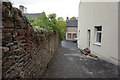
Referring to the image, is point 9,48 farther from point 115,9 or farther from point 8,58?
point 115,9

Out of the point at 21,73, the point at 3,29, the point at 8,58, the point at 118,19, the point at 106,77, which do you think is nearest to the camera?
the point at 3,29

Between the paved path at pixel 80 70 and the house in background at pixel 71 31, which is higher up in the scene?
the house in background at pixel 71 31

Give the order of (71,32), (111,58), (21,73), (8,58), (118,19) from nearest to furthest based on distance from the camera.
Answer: (8,58)
(21,73)
(118,19)
(111,58)
(71,32)

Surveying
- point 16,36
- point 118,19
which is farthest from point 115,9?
point 16,36

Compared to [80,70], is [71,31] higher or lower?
higher

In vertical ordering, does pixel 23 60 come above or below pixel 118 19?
below

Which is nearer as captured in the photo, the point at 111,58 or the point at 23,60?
the point at 23,60

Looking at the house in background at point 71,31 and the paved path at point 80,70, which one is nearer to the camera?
the paved path at point 80,70

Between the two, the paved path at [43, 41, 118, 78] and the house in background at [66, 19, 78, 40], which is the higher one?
the house in background at [66, 19, 78, 40]

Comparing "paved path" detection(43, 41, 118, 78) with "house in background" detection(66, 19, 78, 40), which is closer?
"paved path" detection(43, 41, 118, 78)

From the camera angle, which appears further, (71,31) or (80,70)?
(71,31)

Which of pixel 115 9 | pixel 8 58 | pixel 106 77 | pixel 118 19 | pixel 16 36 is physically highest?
pixel 115 9

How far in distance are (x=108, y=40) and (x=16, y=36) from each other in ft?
19.9

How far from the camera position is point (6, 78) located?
165 centimetres
